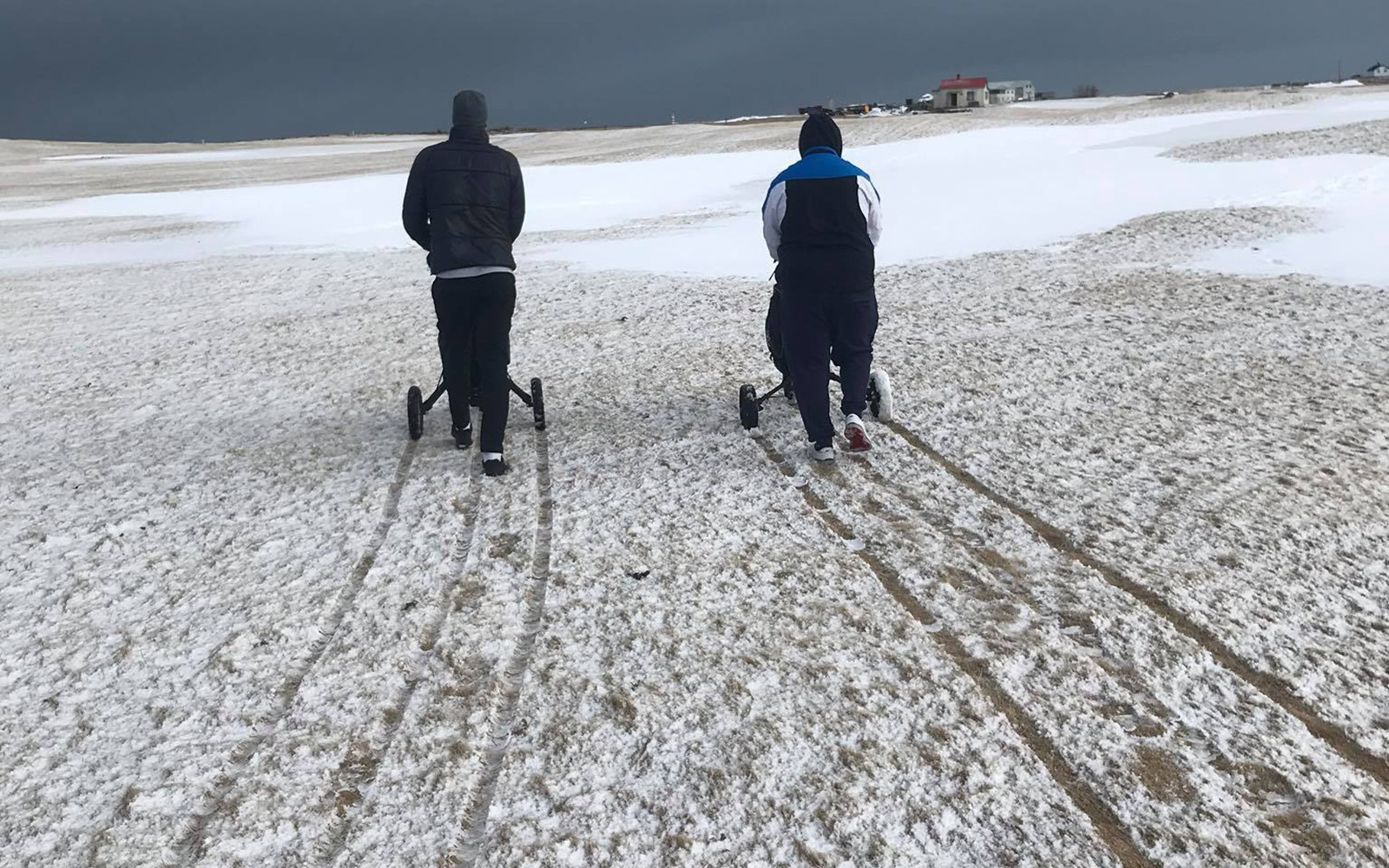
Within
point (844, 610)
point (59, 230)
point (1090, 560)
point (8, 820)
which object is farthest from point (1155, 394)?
point (59, 230)

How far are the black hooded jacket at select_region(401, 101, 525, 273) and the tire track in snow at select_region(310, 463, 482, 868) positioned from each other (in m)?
1.98

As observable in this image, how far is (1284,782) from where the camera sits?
3.09 m

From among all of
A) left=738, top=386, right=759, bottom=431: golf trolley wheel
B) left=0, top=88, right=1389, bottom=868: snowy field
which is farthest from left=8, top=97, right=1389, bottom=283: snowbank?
left=738, top=386, right=759, bottom=431: golf trolley wheel

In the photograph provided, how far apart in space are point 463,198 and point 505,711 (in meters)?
3.24

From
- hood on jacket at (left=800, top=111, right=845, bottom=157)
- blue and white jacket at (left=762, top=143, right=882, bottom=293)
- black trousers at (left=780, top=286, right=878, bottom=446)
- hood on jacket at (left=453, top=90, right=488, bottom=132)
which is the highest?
hood on jacket at (left=453, top=90, right=488, bottom=132)

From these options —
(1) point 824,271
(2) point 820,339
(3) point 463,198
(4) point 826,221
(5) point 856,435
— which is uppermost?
(3) point 463,198

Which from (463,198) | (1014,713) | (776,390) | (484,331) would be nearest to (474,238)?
(463,198)

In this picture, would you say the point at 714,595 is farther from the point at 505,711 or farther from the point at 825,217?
the point at 825,217

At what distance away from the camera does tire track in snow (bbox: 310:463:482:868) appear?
9.80 ft

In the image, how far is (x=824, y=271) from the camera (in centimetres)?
577

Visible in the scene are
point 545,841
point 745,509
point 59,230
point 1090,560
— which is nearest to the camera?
point 545,841

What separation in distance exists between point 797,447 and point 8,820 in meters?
4.31

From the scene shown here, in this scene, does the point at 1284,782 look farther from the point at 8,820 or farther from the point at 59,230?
the point at 59,230

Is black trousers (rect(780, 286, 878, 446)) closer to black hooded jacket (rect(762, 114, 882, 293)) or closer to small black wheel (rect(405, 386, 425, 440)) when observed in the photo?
black hooded jacket (rect(762, 114, 882, 293))
